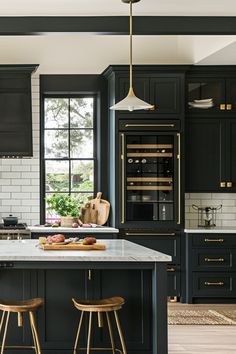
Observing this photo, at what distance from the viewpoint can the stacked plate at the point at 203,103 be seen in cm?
735

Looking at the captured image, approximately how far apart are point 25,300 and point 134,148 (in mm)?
3027

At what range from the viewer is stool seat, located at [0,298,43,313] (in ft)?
13.3

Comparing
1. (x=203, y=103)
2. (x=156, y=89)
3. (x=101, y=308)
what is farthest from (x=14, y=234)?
(x=101, y=308)

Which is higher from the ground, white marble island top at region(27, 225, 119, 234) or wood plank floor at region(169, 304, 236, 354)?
white marble island top at region(27, 225, 119, 234)

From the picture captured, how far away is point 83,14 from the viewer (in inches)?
211

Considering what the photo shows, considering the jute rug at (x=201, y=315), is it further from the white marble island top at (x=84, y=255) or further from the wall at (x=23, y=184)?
the wall at (x=23, y=184)

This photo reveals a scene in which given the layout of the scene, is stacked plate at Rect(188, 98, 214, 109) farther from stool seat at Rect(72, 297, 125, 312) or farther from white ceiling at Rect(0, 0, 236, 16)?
stool seat at Rect(72, 297, 125, 312)

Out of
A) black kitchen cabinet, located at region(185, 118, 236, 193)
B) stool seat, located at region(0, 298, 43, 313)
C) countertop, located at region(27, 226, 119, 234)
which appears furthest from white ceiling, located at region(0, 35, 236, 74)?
stool seat, located at region(0, 298, 43, 313)

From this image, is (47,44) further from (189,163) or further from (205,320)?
(205,320)

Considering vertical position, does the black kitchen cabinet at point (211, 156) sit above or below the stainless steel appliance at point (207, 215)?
above

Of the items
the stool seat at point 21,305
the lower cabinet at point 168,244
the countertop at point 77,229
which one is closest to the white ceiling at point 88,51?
the countertop at point 77,229

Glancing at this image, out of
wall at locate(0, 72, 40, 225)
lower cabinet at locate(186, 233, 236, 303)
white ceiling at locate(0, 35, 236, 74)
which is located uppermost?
white ceiling at locate(0, 35, 236, 74)

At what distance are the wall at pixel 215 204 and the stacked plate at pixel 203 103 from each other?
3.55 ft

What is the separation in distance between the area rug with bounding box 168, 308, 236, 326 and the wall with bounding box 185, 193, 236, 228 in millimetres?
1291
